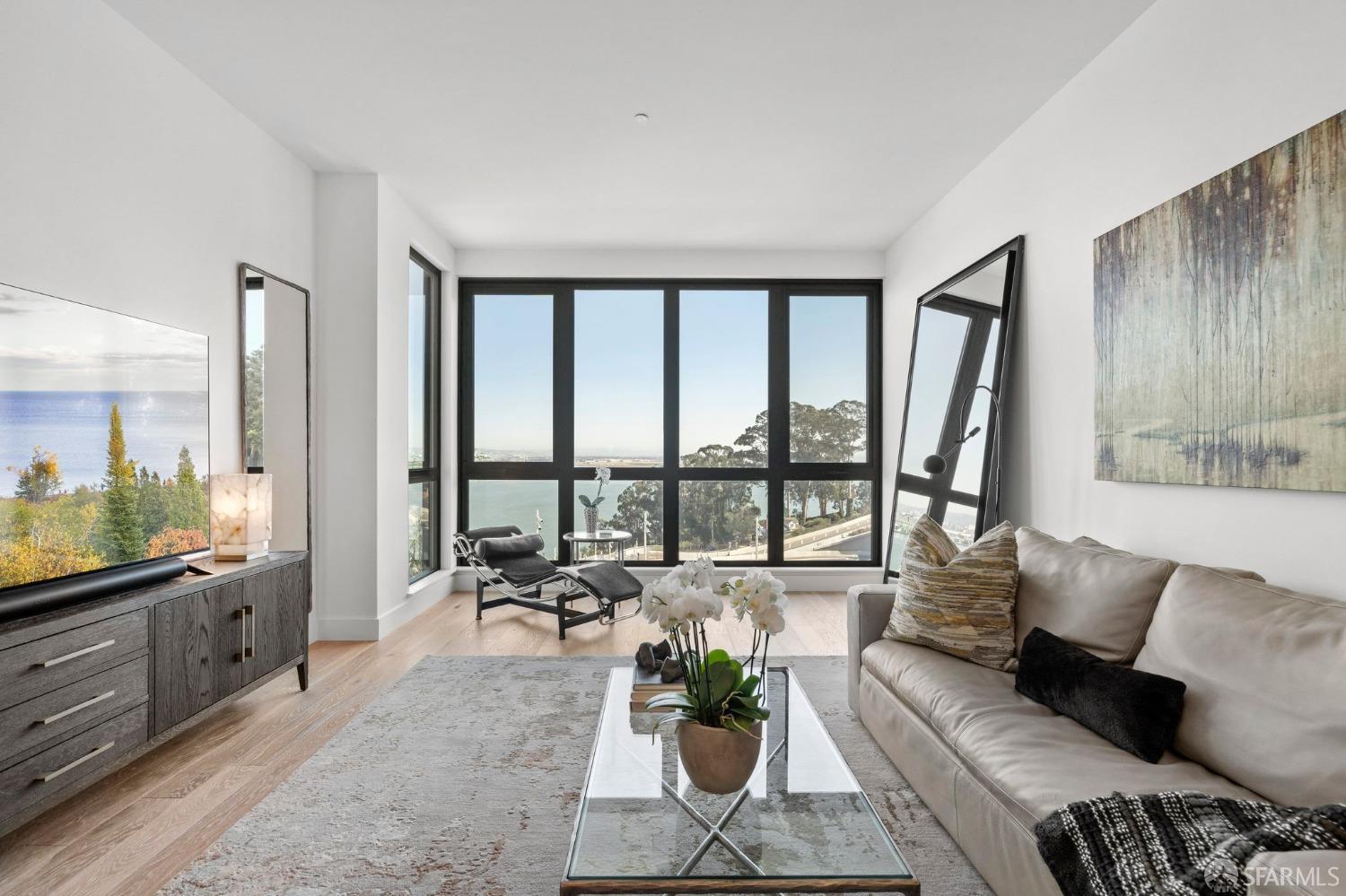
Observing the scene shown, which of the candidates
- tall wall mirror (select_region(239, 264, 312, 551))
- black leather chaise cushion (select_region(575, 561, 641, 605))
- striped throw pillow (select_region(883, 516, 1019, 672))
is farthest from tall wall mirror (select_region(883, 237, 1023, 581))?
tall wall mirror (select_region(239, 264, 312, 551))

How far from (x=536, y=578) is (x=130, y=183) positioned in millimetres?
3071

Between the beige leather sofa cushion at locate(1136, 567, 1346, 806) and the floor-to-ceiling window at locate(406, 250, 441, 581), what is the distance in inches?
179

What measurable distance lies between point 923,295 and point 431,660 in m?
4.02

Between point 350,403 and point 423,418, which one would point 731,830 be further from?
point 423,418

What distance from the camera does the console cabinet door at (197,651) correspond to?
2.69 m

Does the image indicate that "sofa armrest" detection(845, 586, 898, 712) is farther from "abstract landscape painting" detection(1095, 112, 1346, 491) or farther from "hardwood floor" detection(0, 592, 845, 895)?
"hardwood floor" detection(0, 592, 845, 895)

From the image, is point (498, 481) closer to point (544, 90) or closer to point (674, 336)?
point (674, 336)

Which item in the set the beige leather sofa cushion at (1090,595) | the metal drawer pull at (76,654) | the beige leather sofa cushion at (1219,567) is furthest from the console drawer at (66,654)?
the beige leather sofa cushion at (1219,567)

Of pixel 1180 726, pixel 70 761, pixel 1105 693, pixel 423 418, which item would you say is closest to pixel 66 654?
pixel 70 761

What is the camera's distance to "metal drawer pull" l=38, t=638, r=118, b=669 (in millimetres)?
2191

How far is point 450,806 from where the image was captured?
241 cm

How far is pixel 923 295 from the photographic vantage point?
515cm

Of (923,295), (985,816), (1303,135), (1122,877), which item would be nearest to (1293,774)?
(1122,877)

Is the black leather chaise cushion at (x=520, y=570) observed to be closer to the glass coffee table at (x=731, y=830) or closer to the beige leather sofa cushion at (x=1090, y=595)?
the glass coffee table at (x=731, y=830)
